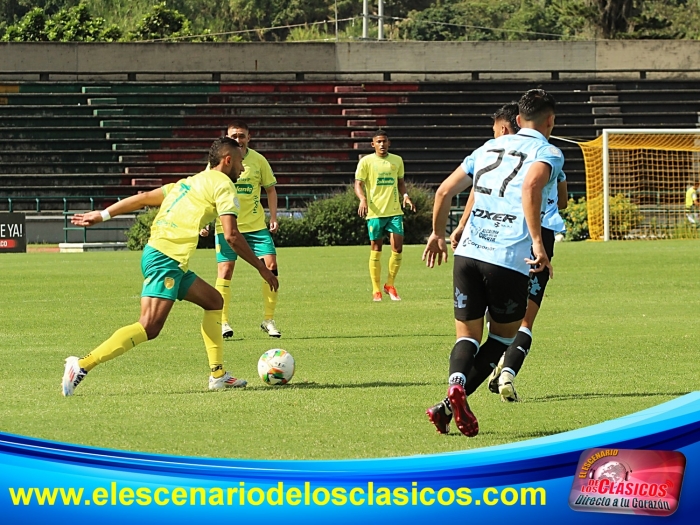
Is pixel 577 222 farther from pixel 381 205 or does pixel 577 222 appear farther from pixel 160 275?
pixel 160 275

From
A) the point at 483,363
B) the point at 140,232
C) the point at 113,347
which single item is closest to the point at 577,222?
the point at 140,232

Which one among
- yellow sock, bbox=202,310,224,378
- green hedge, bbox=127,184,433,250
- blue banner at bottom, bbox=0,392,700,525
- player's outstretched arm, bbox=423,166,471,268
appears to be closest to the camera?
blue banner at bottom, bbox=0,392,700,525

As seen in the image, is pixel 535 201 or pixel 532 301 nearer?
pixel 535 201

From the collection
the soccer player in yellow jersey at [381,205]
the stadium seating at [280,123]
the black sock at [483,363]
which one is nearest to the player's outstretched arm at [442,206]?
the black sock at [483,363]

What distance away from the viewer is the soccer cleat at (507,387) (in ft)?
24.8

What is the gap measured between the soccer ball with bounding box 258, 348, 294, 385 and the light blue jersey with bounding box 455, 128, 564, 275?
2315mm

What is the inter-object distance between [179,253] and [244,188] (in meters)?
4.19

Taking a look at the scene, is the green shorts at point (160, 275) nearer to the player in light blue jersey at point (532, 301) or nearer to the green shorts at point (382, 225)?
the player in light blue jersey at point (532, 301)

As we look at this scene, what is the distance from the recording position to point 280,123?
3981cm

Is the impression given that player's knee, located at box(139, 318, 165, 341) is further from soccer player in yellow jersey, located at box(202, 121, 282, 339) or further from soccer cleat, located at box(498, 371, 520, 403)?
soccer player in yellow jersey, located at box(202, 121, 282, 339)

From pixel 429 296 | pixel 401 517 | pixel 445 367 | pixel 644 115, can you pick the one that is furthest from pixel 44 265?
pixel 644 115

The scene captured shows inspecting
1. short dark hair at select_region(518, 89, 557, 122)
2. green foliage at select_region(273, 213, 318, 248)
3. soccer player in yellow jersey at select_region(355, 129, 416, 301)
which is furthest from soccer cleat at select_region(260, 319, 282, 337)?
green foliage at select_region(273, 213, 318, 248)

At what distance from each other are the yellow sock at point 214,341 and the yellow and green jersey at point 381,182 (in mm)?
7678

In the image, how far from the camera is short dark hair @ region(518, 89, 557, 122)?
6.55 m
